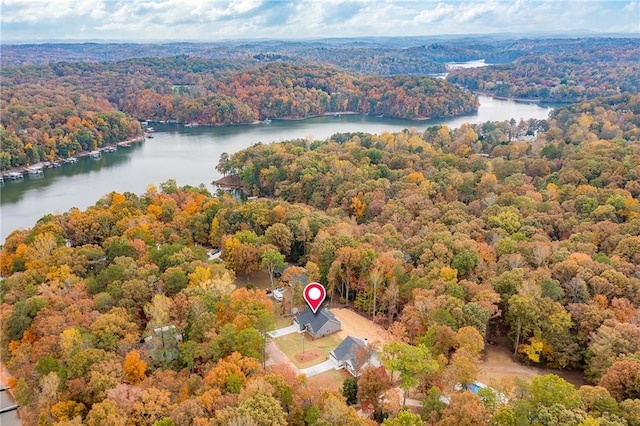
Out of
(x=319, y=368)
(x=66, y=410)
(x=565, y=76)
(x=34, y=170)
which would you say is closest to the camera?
(x=66, y=410)

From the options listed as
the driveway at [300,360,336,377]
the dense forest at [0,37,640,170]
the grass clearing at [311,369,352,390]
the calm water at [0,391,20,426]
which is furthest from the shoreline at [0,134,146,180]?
the grass clearing at [311,369,352,390]


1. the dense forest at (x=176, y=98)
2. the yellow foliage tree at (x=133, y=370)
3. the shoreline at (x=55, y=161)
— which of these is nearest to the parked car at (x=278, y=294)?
the yellow foliage tree at (x=133, y=370)

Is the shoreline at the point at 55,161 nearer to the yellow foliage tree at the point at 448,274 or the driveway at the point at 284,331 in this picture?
the driveway at the point at 284,331

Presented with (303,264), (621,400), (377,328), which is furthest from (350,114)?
(621,400)

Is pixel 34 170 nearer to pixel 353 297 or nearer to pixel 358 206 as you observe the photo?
pixel 358 206

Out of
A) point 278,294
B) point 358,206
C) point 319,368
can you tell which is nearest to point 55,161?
point 358,206

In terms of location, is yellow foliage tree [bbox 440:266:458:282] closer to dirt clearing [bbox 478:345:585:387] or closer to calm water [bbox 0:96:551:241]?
dirt clearing [bbox 478:345:585:387]
